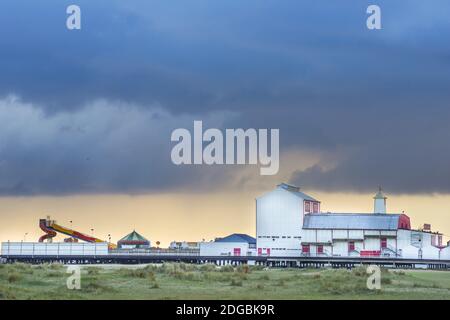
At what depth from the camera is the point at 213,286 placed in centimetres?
8206

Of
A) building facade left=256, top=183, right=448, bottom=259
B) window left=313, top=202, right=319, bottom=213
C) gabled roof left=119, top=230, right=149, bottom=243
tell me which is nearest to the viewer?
building facade left=256, top=183, right=448, bottom=259

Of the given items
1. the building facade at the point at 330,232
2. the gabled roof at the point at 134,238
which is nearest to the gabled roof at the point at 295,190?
the building facade at the point at 330,232

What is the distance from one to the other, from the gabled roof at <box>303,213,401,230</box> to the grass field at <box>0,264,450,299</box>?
2897 centimetres

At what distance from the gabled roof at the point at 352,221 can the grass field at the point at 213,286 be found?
29.0m

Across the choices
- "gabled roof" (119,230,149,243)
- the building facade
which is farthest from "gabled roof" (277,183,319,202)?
"gabled roof" (119,230,149,243)

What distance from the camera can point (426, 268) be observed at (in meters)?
123

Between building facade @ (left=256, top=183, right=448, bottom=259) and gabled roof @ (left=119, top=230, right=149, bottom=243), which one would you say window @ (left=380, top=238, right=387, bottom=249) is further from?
gabled roof @ (left=119, top=230, right=149, bottom=243)

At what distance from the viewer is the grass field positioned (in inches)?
2884

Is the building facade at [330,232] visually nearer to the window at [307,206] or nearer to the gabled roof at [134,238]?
the window at [307,206]

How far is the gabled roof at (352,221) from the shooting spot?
12719 cm

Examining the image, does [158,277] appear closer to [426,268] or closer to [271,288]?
[271,288]
